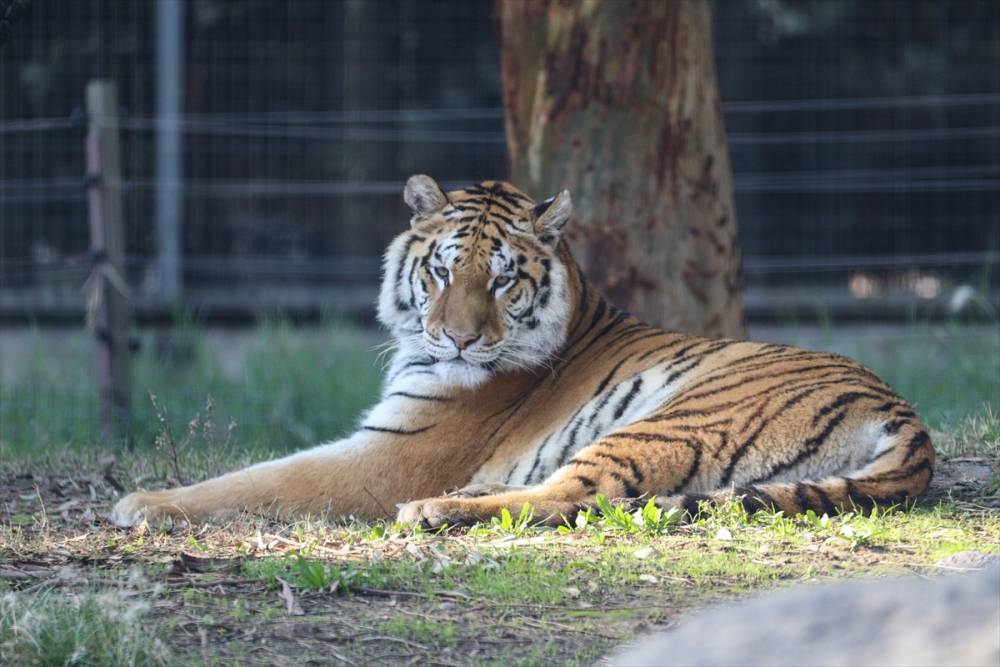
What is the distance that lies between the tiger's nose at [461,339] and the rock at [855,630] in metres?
2.55

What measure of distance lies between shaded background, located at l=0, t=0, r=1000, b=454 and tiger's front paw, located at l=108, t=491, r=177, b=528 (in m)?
4.57

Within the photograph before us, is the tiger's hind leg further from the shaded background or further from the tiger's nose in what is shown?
the shaded background

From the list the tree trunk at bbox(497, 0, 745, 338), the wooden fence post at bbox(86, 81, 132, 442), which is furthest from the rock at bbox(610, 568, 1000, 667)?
the wooden fence post at bbox(86, 81, 132, 442)

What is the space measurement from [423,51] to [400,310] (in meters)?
5.44

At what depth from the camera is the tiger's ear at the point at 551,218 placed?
3.91m

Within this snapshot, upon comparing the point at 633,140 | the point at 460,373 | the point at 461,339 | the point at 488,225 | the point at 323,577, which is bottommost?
the point at 323,577

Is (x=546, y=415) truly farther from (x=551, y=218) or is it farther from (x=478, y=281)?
(x=551, y=218)

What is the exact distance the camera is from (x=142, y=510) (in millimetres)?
3406

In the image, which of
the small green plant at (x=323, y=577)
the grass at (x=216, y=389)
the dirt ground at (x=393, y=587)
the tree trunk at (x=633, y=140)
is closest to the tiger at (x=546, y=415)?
the dirt ground at (x=393, y=587)

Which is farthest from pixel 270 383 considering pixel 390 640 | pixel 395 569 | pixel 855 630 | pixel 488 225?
pixel 855 630

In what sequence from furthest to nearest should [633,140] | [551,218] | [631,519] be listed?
1. [633,140]
2. [551,218]
3. [631,519]

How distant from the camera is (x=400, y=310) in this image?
400 cm

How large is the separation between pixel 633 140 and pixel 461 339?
160 cm

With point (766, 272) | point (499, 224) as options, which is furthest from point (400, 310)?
point (766, 272)
